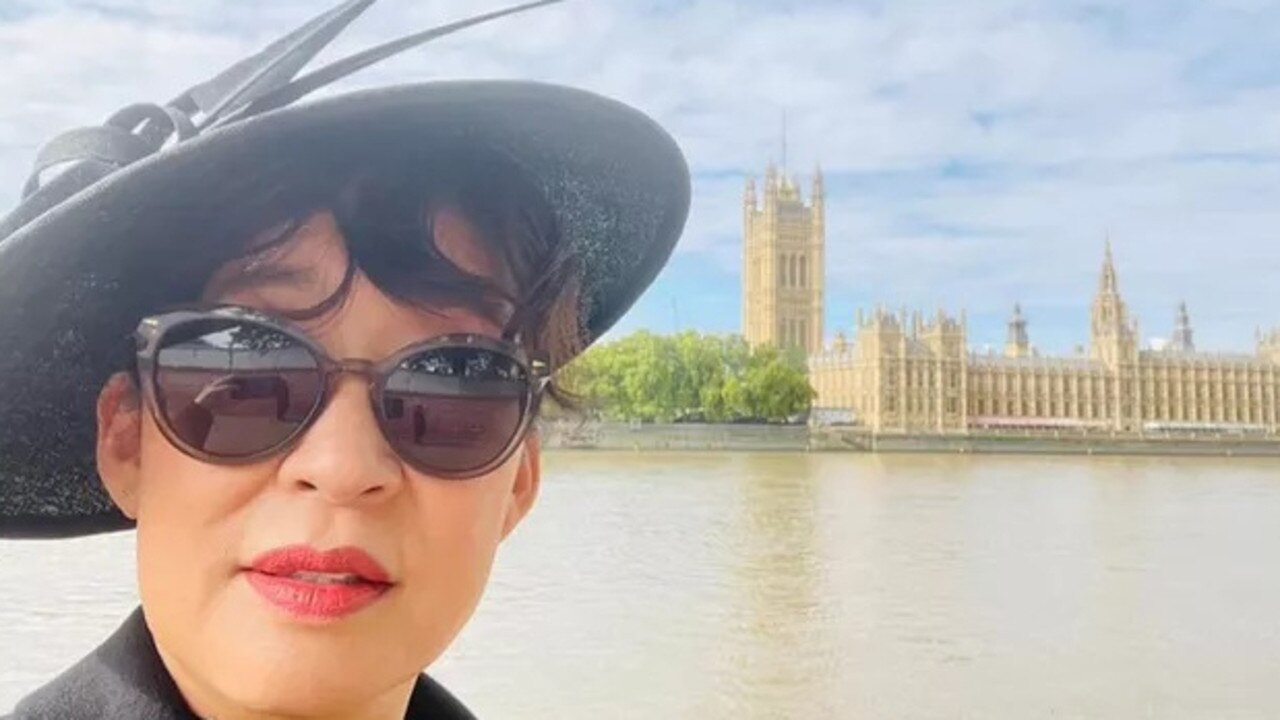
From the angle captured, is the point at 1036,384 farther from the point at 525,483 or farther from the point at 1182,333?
the point at 525,483

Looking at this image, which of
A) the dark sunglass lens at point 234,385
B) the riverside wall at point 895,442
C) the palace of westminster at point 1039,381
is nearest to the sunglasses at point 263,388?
the dark sunglass lens at point 234,385

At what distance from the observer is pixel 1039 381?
2621 inches

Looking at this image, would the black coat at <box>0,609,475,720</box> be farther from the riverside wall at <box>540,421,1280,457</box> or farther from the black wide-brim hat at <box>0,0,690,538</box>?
the riverside wall at <box>540,421,1280,457</box>

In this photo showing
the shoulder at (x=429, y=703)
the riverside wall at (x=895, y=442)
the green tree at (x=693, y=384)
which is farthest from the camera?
the green tree at (x=693, y=384)

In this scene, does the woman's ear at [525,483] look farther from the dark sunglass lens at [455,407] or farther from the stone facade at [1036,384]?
the stone facade at [1036,384]

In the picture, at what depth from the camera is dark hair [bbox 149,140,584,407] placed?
0.83 m

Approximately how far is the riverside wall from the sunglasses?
44198mm

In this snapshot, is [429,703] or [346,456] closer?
[346,456]

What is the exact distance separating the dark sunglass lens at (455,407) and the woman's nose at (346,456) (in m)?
0.01

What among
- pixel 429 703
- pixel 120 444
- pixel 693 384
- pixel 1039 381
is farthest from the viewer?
pixel 1039 381

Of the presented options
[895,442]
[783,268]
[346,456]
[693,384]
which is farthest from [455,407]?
[783,268]

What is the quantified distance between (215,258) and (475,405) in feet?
0.61

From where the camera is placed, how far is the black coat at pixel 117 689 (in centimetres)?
78

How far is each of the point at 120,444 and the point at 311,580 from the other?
204mm
